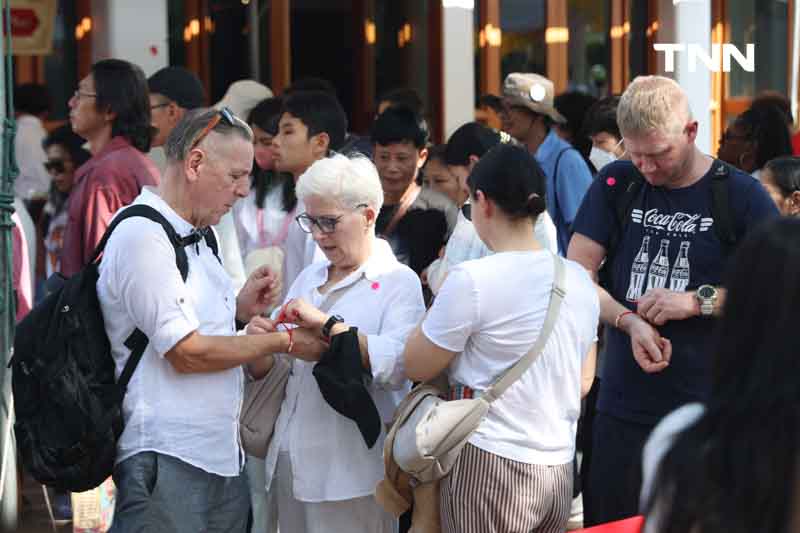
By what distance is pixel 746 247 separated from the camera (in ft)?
5.58

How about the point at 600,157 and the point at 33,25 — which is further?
the point at 33,25

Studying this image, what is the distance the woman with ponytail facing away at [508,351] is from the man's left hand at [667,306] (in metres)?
0.19

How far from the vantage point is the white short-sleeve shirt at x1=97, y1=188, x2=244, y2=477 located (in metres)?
3.16

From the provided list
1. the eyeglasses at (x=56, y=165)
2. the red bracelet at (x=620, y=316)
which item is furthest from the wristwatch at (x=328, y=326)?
the eyeglasses at (x=56, y=165)

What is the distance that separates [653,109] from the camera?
11.5ft

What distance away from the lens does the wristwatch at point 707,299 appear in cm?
346

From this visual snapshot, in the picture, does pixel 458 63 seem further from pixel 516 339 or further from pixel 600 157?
pixel 516 339

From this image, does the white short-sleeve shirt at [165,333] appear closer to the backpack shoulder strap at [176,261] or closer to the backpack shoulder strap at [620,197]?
the backpack shoulder strap at [176,261]

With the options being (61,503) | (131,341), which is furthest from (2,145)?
(61,503)

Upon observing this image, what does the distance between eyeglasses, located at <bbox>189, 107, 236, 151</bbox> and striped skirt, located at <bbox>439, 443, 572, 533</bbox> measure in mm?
1046

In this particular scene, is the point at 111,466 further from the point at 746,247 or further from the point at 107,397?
the point at 746,247

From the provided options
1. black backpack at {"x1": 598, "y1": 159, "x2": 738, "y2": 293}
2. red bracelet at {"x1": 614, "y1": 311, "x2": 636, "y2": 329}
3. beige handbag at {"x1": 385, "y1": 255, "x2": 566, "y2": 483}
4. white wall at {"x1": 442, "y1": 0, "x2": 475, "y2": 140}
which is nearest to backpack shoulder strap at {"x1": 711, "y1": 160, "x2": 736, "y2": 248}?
black backpack at {"x1": 598, "y1": 159, "x2": 738, "y2": 293}

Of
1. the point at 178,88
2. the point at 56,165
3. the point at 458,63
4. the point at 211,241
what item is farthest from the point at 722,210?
the point at 458,63

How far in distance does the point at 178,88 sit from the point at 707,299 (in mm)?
2865
